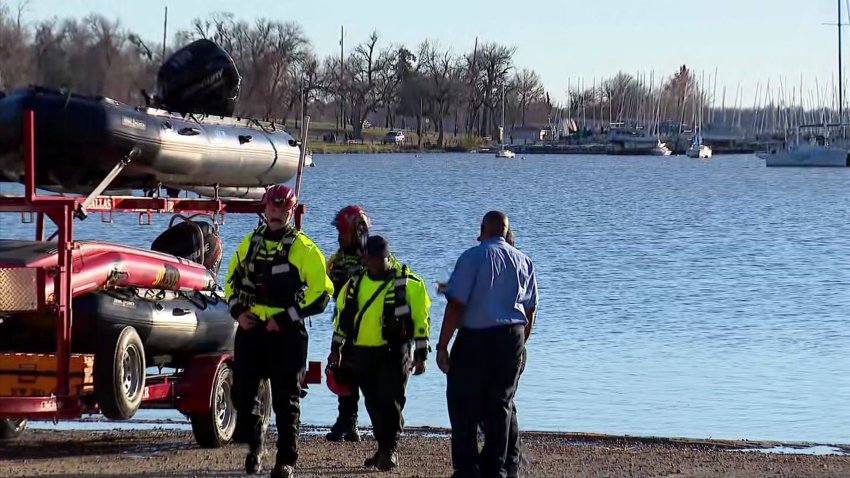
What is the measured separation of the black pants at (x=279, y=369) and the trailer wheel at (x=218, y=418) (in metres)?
1.18

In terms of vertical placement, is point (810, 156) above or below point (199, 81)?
below

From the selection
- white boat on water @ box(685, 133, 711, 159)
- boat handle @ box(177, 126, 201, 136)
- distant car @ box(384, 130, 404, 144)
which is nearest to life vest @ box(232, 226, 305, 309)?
boat handle @ box(177, 126, 201, 136)

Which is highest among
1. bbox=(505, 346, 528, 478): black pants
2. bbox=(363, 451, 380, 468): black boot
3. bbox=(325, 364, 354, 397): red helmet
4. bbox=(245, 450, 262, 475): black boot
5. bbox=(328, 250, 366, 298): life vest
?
bbox=(328, 250, 366, 298): life vest

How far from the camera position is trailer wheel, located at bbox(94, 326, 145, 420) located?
9227 mm

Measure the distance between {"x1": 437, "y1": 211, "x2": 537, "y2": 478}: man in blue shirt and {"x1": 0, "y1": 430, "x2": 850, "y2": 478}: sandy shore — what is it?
0.91 metres

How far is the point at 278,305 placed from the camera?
9039 millimetres

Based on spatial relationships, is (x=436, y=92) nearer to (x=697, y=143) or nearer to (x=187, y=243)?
(x=697, y=143)

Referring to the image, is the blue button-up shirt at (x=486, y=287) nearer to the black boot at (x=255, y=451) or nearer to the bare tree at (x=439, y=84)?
the black boot at (x=255, y=451)

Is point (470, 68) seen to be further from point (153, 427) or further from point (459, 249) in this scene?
point (153, 427)

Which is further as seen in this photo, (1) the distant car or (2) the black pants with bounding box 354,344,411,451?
(1) the distant car

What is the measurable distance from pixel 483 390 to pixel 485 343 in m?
0.28

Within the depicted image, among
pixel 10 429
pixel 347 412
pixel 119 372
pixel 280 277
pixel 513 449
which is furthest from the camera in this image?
pixel 347 412

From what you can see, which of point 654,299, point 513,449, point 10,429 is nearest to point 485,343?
point 513,449

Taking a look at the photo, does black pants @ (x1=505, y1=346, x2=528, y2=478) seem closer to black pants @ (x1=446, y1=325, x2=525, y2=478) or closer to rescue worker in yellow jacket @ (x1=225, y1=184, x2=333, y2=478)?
black pants @ (x1=446, y1=325, x2=525, y2=478)
